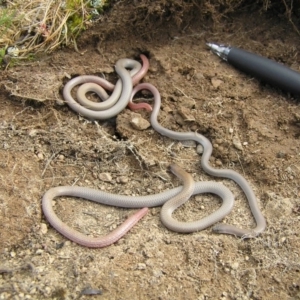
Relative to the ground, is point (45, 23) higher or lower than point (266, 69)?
lower

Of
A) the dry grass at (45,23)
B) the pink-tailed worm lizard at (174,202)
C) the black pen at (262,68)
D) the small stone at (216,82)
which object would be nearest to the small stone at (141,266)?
the pink-tailed worm lizard at (174,202)

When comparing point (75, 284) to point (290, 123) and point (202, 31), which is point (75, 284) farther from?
point (202, 31)

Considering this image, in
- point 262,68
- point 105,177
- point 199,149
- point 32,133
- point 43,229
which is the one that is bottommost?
point 43,229

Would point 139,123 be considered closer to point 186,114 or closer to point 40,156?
point 186,114

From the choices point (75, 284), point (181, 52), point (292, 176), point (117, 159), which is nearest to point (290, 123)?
point (292, 176)

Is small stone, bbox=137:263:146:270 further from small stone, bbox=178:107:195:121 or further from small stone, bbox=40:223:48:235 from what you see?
small stone, bbox=178:107:195:121

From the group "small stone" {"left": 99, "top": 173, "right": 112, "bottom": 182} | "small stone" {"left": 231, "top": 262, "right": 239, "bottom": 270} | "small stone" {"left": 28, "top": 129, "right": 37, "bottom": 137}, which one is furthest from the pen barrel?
"small stone" {"left": 28, "top": 129, "right": 37, "bottom": 137}

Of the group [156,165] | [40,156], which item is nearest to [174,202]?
[156,165]
